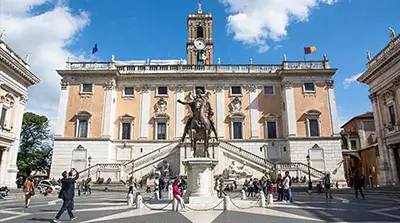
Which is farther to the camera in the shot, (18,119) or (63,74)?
(63,74)

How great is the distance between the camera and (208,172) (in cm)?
1200

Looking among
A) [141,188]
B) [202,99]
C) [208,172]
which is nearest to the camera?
[208,172]

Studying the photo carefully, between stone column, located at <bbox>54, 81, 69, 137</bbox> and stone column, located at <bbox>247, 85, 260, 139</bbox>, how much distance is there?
2190cm

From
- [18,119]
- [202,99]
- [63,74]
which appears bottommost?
[202,99]

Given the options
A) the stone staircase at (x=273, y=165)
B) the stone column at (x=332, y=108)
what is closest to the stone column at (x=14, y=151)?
the stone staircase at (x=273, y=165)

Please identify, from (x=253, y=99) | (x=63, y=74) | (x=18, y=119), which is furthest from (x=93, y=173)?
(x=253, y=99)

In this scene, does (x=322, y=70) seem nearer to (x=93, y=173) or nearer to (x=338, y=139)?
(x=338, y=139)

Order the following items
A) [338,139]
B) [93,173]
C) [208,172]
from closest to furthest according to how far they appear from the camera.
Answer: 1. [208,172]
2. [93,173]
3. [338,139]

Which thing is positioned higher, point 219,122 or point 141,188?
point 219,122

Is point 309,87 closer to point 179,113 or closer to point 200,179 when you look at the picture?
point 179,113

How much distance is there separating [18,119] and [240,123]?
2396 centimetres

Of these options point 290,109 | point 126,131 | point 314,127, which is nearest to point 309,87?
point 290,109

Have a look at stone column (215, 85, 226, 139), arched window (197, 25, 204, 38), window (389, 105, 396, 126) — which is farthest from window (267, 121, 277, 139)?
arched window (197, 25, 204, 38)

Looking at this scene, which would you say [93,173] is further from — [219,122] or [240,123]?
[240,123]
